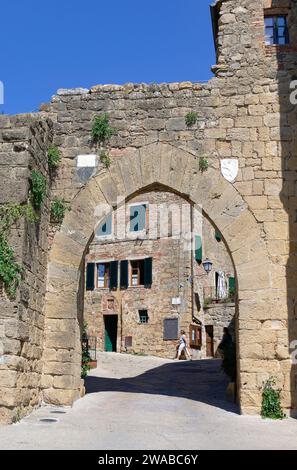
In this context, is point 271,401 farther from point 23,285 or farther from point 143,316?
point 143,316

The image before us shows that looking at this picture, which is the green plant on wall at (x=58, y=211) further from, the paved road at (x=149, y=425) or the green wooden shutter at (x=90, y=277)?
the green wooden shutter at (x=90, y=277)

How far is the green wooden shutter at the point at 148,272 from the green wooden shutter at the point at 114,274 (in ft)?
5.10

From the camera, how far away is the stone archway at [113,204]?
8164 millimetres

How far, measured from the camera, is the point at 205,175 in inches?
346

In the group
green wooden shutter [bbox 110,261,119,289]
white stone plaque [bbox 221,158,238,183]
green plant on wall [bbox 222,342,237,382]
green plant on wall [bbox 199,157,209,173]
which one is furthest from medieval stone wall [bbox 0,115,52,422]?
green wooden shutter [bbox 110,261,119,289]

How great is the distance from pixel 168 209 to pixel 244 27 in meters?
17.1

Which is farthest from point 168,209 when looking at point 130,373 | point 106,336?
point 130,373

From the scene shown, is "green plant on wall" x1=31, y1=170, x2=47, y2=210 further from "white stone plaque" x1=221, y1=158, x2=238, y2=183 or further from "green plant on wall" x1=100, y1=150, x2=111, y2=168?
"white stone plaque" x1=221, y1=158, x2=238, y2=183

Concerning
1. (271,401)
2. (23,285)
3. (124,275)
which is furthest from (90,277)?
(271,401)

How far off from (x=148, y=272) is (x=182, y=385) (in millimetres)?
14044

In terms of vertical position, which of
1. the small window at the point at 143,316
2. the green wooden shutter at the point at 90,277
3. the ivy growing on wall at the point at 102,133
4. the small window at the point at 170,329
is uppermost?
the ivy growing on wall at the point at 102,133

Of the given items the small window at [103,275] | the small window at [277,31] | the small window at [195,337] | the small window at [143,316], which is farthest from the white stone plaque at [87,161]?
the small window at [103,275]

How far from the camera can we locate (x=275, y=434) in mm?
6480

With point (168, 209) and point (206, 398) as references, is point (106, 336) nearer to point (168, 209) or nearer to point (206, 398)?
point (168, 209)
